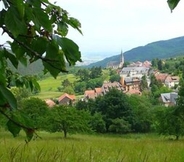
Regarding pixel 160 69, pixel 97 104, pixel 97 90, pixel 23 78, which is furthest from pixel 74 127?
pixel 160 69

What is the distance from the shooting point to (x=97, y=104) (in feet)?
167

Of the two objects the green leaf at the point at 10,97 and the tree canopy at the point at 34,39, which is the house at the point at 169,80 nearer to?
the tree canopy at the point at 34,39

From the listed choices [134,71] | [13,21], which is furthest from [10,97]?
[134,71]

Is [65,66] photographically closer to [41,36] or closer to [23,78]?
[41,36]

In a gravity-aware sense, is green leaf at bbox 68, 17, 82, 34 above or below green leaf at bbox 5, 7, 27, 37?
above

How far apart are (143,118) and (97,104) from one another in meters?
6.54

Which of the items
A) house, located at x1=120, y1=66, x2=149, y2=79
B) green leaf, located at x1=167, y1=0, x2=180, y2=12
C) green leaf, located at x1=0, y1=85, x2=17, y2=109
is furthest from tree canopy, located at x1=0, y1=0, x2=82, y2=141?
house, located at x1=120, y1=66, x2=149, y2=79

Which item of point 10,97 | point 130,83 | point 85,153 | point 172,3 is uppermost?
point 172,3

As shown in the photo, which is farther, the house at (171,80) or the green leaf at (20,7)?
the house at (171,80)

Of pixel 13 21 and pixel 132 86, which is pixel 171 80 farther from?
pixel 13 21

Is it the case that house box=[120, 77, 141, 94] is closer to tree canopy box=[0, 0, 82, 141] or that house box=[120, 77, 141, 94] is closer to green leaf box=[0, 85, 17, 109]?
tree canopy box=[0, 0, 82, 141]

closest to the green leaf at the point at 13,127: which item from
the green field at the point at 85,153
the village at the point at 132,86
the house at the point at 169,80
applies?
the green field at the point at 85,153

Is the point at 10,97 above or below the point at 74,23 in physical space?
below

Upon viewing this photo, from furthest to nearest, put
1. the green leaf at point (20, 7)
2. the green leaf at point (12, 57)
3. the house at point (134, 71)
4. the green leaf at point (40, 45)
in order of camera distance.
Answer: the house at point (134, 71) → the green leaf at point (12, 57) → the green leaf at point (40, 45) → the green leaf at point (20, 7)
